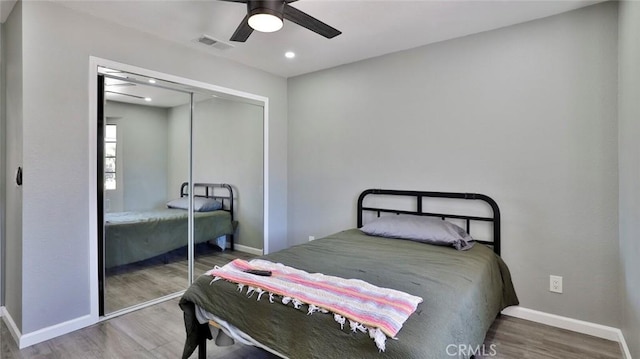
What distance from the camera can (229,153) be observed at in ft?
12.6

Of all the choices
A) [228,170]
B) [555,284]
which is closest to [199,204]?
[228,170]

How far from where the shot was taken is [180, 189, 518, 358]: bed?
136 centimetres

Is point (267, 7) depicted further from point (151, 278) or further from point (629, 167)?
point (151, 278)

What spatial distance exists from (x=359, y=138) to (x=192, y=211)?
6.50ft

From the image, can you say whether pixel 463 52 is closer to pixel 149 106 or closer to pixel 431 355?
pixel 431 355

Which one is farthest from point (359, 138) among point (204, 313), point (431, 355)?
point (431, 355)

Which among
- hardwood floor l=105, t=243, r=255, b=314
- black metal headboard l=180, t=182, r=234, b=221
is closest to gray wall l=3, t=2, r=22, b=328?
hardwood floor l=105, t=243, r=255, b=314

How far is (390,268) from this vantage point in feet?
6.83

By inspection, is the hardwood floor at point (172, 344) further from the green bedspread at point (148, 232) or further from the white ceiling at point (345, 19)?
the white ceiling at point (345, 19)

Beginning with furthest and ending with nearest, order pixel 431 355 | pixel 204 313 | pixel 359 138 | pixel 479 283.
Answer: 1. pixel 359 138
2. pixel 479 283
3. pixel 204 313
4. pixel 431 355

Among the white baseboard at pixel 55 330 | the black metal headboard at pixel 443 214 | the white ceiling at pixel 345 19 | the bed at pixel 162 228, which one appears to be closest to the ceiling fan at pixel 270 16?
the white ceiling at pixel 345 19

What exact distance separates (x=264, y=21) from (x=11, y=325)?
9.87ft

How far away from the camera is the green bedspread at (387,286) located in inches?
52.9

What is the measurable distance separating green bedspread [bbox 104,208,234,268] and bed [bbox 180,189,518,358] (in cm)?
129
